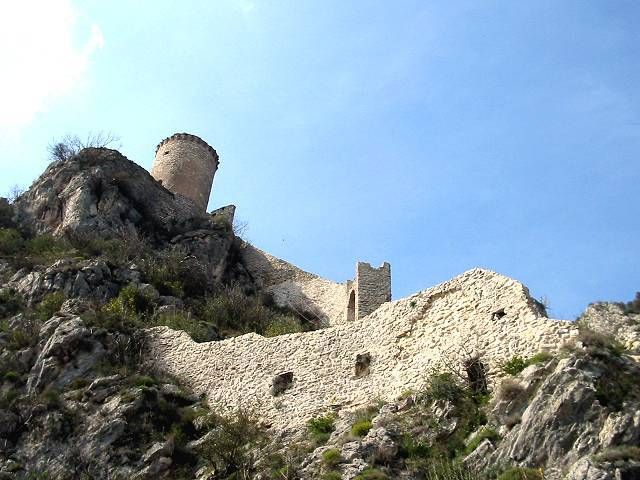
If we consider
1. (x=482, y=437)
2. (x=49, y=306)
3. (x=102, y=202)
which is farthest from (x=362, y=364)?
(x=102, y=202)

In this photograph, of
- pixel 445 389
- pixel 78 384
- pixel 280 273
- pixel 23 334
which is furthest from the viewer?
pixel 280 273

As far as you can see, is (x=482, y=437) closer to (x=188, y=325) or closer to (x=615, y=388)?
(x=615, y=388)

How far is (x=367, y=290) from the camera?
31859mm

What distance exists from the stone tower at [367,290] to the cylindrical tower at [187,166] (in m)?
10.1

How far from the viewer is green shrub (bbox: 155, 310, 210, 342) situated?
23095 mm

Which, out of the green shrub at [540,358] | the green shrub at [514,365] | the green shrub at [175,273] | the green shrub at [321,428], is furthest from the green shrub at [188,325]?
the green shrub at [540,358]

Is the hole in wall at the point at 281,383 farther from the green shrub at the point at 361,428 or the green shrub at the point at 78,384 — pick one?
the green shrub at the point at 78,384

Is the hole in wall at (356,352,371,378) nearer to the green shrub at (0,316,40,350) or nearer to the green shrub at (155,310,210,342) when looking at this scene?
the green shrub at (155,310,210,342)

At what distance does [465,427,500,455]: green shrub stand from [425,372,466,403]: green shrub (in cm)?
122

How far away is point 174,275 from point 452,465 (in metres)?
17.0

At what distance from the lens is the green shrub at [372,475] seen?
46.4ft

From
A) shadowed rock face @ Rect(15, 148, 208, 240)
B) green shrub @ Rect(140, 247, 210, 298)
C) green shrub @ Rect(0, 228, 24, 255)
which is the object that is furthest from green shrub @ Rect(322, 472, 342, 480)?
shadowed rock face @ Rect(15, 148, 208, 240)

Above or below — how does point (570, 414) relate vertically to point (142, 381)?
below

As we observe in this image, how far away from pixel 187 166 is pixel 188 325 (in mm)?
17999
